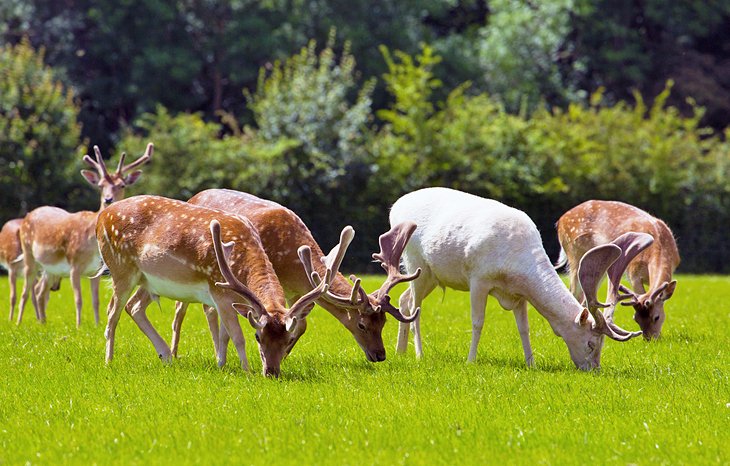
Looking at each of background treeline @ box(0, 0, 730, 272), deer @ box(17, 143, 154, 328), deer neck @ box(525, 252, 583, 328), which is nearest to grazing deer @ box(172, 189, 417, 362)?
deer neck @ box(525, 252, 583, 328)

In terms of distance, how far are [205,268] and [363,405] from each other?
6.74 feet

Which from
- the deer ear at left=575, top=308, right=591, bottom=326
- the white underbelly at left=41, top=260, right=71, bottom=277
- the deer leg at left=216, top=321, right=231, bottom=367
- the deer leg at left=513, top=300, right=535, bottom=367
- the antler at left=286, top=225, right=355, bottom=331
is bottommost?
the white underbelly at left=41, top=260, right=71, bottom=277

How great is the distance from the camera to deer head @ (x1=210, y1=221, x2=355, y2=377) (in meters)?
8.53

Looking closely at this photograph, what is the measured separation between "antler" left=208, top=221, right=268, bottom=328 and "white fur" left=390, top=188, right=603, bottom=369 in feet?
7.34

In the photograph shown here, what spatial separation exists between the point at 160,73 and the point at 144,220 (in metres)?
27.8

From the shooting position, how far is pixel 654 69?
4109cm

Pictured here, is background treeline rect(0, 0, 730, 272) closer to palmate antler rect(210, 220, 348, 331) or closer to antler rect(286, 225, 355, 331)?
antler rect(286, 225, 355, 331)

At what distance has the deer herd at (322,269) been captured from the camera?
9.05m

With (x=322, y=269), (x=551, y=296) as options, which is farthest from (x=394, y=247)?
(x=551, y=296)

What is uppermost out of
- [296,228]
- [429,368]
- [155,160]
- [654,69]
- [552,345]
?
[296,228]

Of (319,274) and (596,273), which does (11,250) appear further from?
(596,273)

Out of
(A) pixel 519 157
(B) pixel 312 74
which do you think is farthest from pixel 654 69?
(B) pixel 312 74

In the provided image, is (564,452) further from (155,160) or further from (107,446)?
(155,160)

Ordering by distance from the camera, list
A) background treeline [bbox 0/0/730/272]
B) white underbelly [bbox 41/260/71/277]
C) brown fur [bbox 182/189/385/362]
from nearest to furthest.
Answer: brown fur [bbox 182/189/385/362]
white underbelly [bbox 41/260/71/277]
background treeline [bbox 0/0/730/272]
